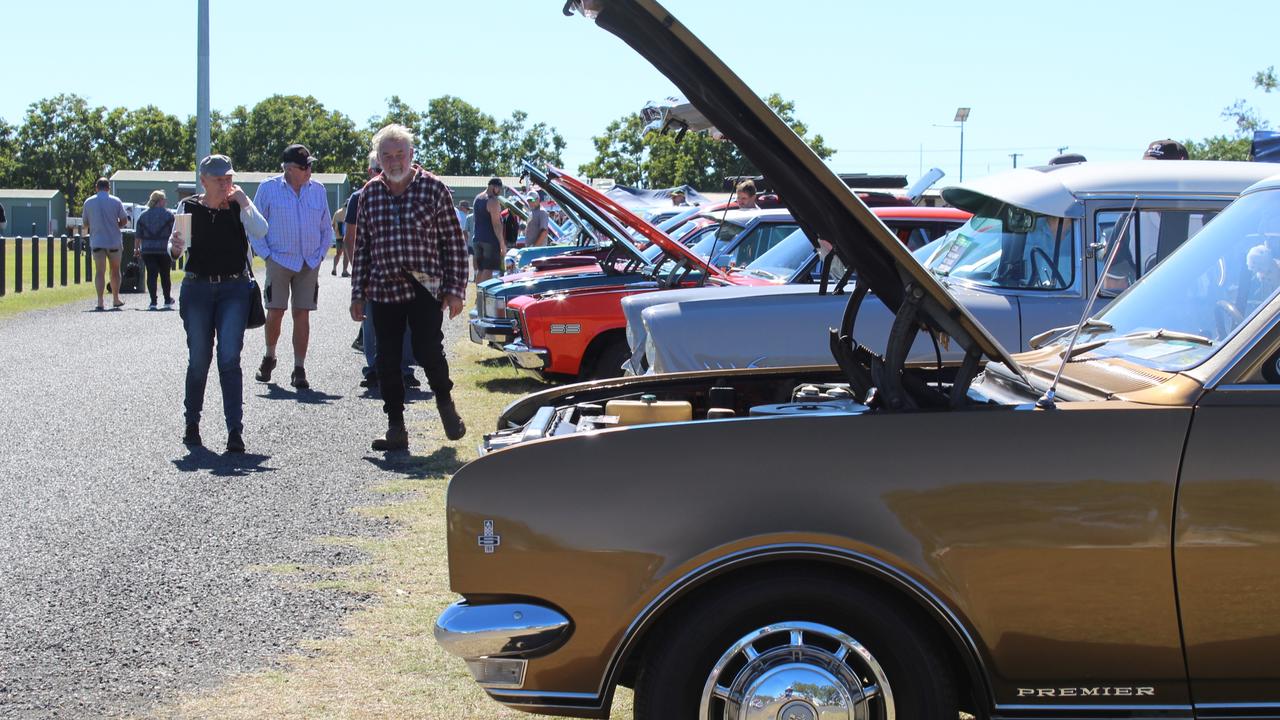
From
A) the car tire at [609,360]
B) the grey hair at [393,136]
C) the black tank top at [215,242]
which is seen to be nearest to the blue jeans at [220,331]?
the black tank top at [215,242]

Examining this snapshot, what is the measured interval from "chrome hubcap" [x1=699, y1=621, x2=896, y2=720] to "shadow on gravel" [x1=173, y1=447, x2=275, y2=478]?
16.7 feet

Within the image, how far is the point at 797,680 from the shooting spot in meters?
3.21

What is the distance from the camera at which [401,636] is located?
16.0 ft

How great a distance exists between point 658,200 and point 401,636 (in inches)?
924

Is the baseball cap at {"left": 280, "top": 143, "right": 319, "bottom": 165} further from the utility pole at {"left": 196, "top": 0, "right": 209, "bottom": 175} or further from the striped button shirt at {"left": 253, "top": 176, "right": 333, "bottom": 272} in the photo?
the utility pole at {"left": 196, "top": 0, "right": 209, "bottom": 175}

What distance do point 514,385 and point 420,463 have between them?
3871 millimetres

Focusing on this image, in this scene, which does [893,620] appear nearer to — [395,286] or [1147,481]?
[1147,481]

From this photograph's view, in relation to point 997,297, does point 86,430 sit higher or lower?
lower

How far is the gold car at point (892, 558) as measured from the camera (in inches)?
125

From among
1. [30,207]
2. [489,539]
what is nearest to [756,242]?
[489,539]

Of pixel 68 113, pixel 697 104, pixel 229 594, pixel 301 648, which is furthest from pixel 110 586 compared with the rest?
pixel 68 113

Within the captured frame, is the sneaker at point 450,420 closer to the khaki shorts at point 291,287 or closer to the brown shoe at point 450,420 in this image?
the brown shoe at point 450,420

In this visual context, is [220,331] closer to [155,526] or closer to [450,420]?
[450,420]

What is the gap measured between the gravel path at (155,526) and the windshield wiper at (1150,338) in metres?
2.90
